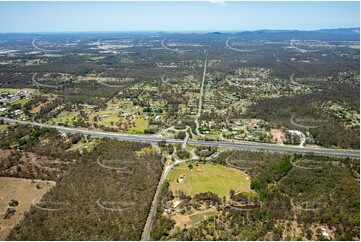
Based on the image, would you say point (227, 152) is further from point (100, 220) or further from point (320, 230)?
point (100, 220)

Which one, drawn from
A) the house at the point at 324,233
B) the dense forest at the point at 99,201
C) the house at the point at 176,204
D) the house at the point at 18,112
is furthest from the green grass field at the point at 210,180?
the house at the point at 18,112

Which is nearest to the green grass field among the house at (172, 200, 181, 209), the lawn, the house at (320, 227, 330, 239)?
the house at (172, 200, 181, 209)

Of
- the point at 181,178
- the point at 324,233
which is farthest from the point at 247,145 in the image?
the point at 324,233

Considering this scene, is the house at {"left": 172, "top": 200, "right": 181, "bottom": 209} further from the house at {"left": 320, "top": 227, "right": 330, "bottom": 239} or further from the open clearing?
the open clearing

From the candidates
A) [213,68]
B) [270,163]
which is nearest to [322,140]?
[270,163]

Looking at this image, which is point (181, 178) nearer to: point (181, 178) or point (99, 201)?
point (181, 178)
